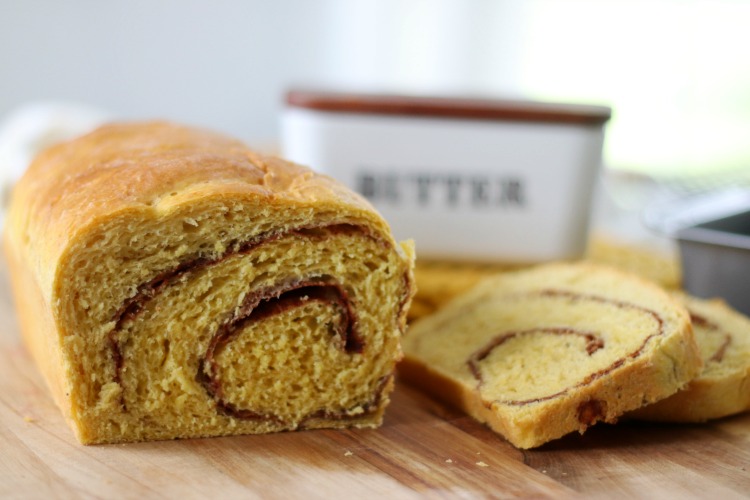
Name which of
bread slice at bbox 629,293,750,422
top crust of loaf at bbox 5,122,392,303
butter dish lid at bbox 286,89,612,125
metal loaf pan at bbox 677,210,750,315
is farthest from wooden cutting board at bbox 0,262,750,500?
butter dish lid at bbox 286,89,612,125

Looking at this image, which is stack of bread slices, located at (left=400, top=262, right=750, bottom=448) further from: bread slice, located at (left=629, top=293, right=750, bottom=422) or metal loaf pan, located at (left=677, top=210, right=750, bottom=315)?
metal loaf pan, located at (left=677, top=210, right=750, bottom=315)

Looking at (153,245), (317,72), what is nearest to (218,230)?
(153,245)

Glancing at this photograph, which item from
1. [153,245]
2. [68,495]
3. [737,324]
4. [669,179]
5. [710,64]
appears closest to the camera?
[68,495]

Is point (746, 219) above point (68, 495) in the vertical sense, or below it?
above

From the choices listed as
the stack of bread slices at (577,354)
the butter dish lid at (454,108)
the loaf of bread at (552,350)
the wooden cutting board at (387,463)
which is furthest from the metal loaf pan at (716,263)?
the wooden cutting board at (387,463)

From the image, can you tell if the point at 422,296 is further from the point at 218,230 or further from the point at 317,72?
the point at 317,72

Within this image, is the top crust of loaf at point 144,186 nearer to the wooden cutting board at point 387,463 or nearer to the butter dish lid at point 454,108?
the wooden cutting board at point 387,463

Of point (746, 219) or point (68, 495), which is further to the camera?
point (746, 219)
